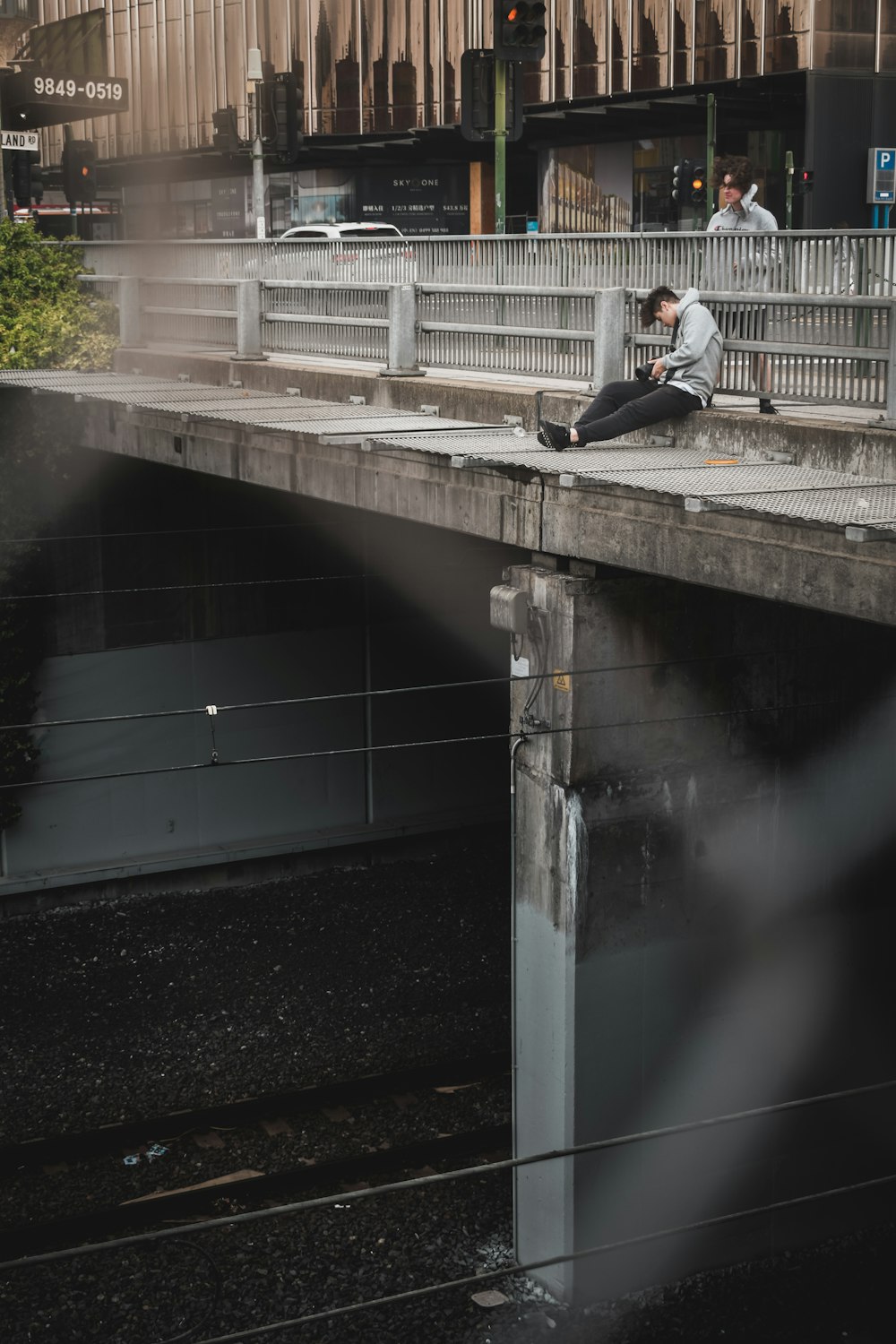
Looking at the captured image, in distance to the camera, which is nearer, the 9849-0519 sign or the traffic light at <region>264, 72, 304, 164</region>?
the 9849-0519 sign

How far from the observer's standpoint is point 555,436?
32.0ft

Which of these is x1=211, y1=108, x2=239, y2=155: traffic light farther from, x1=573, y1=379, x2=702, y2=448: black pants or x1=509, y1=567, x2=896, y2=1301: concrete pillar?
x1=509, y1=567, x2=896, y2=1301: concrete pillar

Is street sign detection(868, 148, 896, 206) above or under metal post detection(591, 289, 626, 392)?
above

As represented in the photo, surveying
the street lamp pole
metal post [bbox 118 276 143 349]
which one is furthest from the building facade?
metal post [bbox 118 276 143 349]

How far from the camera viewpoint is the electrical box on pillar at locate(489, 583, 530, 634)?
32.0ft

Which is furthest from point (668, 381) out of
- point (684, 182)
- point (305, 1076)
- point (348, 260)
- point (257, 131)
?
point (257, 131)

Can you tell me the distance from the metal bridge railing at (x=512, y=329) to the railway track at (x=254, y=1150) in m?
5.36

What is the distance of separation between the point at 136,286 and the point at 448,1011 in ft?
26.3

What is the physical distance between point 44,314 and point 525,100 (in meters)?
21.5

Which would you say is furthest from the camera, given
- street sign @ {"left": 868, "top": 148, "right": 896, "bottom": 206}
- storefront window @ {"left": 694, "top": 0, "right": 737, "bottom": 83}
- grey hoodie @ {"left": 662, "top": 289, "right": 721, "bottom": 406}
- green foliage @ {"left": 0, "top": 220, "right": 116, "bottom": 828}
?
storefront window @ {"left": 694, "top": 0, "right": 737, "bottom": 83}

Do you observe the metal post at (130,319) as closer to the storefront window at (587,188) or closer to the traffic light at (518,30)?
the traffic light at (518,30)

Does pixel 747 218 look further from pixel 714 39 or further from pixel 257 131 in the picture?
pixel 714 39

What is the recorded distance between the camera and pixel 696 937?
10.2 m

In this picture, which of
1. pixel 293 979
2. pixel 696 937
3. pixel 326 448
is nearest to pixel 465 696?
pixel 293 979
